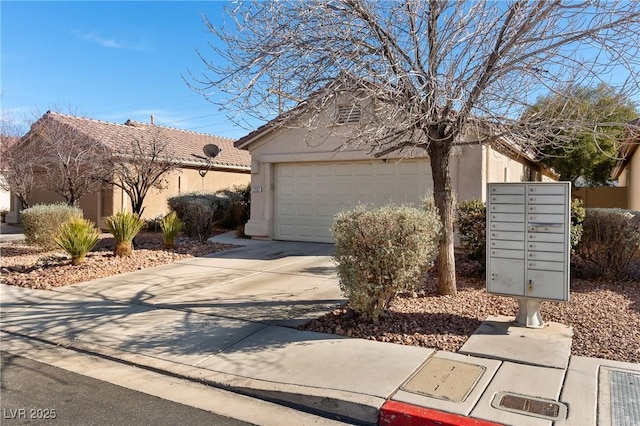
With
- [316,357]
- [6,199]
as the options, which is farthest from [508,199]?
[6,199]

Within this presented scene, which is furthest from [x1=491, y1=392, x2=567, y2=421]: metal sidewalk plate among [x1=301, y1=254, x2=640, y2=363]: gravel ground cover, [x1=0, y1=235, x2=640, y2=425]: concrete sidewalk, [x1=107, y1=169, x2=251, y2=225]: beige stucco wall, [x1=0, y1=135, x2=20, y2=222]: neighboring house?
[x1=0, y1=135, x2=20, y2=222]: neighboring house

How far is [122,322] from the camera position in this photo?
658 cm

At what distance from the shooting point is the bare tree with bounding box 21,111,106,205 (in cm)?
1430

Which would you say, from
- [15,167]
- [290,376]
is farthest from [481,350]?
[15,167]

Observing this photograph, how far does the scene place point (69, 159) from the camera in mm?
13992

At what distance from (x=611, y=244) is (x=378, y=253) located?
4676mm

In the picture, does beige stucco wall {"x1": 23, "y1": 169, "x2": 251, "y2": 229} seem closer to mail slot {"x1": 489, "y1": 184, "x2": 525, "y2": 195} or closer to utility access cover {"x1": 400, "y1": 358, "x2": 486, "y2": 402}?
mail slot {"x1": 489, "y1": 184, "x2": 525, "y2": 195}

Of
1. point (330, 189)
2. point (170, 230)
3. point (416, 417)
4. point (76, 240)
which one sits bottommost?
point (416, 417)

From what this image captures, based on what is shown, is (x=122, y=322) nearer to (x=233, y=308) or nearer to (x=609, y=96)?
(x=233, y=308)

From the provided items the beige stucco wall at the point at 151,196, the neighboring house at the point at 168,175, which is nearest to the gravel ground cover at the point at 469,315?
the beige stucco wall at the point at 151,196

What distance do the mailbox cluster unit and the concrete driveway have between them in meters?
2.48

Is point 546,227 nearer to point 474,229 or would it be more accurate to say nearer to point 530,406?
point 530,406

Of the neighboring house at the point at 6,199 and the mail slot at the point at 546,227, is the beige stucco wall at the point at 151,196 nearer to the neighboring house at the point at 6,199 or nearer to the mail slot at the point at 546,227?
the neighboring house at the point at 6,199

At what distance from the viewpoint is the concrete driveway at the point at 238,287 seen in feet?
22.9
